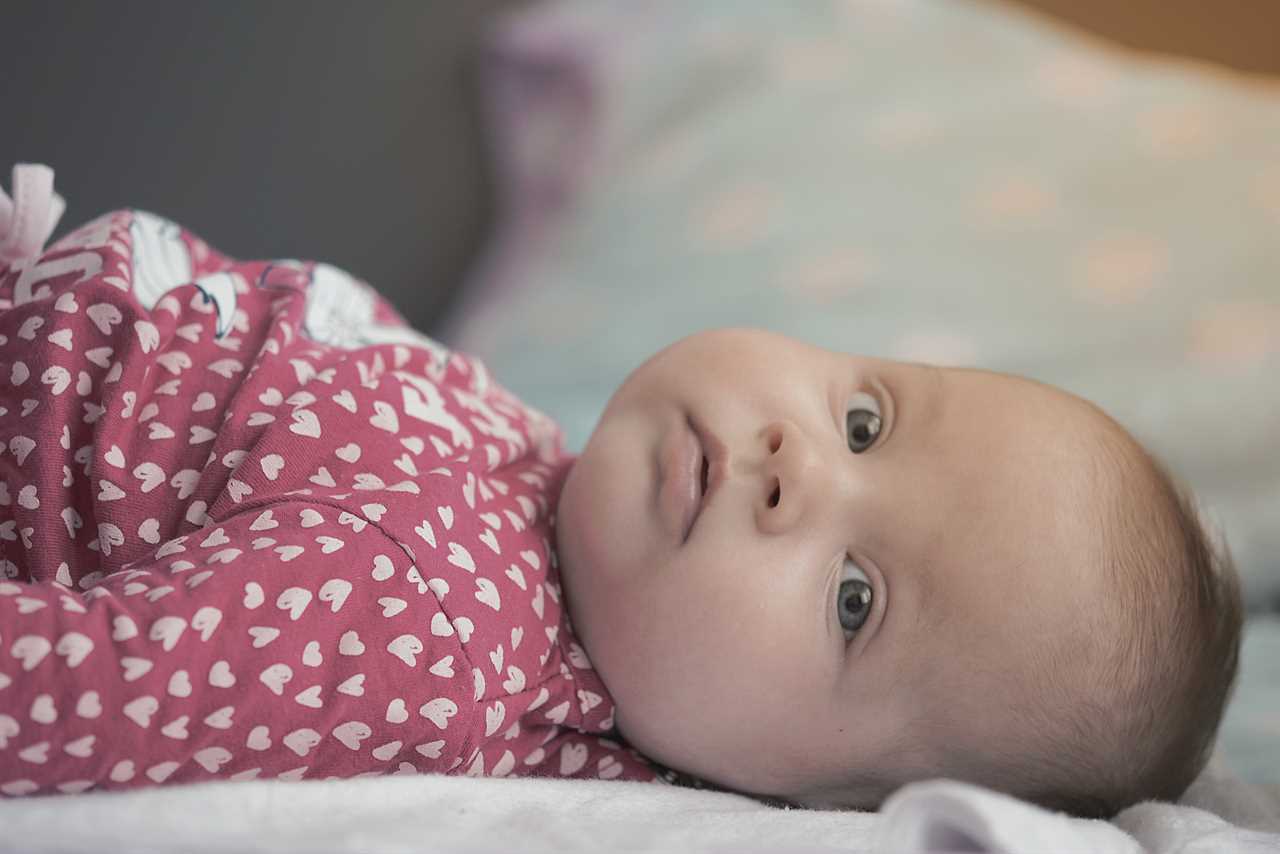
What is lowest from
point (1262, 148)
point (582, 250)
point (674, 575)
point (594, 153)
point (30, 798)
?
point (30, 798)

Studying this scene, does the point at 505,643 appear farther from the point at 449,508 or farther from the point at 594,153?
the point at 594,153

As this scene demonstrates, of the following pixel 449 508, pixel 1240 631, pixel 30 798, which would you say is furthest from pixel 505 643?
pixel 1240 631

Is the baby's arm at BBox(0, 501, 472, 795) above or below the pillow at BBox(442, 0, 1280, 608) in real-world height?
below

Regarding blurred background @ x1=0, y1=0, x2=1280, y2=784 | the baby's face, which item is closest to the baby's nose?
the baby's face

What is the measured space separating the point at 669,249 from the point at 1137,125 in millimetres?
657

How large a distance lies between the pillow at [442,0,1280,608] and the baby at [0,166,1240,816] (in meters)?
0.51

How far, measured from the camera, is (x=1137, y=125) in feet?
5.46

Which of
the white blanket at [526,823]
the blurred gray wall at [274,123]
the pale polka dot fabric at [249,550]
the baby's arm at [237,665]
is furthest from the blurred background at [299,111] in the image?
the white blanket at [526,823]

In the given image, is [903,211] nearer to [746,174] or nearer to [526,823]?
[746,174]

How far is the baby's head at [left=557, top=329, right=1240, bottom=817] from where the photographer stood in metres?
0.92

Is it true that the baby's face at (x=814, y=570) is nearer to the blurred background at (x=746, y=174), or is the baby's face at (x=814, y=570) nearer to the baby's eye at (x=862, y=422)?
the baby's eye at (x=862, y=422)

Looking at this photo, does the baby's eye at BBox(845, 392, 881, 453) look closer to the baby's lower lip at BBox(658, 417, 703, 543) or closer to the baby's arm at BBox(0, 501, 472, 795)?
the baby's lower lip at BBox(658, 417, 703, 543)

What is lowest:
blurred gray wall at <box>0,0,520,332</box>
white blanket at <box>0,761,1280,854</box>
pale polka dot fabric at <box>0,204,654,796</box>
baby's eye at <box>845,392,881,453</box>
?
white blanket at <box>0,761,1280,854</box>

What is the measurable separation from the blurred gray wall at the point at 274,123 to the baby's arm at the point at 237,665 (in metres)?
0.70
